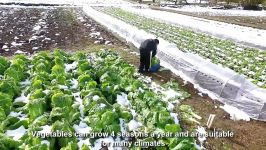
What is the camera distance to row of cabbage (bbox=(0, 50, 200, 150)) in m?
6.11

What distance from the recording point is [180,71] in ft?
39.7

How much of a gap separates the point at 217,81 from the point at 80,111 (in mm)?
4452

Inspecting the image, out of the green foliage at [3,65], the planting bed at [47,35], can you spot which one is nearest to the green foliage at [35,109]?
the green foliage at [3,65]

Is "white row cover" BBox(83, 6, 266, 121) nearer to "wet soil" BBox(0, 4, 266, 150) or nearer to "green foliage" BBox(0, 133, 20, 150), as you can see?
"wet soil" BBox(0, 4, 266, 150)

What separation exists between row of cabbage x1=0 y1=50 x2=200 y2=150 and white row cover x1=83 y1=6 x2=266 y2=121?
1.01 meters

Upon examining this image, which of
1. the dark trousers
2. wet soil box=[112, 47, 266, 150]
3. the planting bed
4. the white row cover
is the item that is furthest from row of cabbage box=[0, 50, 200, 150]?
the planting bed

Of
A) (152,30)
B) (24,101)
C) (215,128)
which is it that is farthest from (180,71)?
(152,30)

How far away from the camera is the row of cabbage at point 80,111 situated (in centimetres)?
611

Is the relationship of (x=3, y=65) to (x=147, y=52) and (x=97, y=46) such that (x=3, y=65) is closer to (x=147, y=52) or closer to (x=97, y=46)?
(x=147, y=52)

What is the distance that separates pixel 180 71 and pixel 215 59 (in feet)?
6.30

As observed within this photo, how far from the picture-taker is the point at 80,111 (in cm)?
757

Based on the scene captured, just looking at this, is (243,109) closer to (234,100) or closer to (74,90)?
(234,100)

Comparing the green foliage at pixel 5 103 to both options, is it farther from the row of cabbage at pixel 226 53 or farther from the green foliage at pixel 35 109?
the row of cabbage at pixel 226 53

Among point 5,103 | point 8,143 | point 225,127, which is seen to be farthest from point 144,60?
point 8,143
